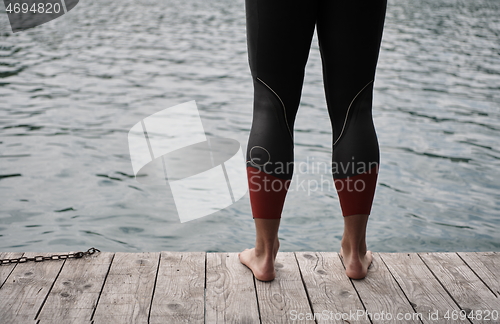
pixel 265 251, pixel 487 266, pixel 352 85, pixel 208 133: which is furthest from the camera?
pixel 208 133

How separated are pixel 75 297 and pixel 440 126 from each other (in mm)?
3374

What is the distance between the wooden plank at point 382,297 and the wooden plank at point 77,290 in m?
0.68

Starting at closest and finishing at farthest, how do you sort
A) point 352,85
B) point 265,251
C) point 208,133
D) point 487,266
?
1. point 352,85
2. point 265,251
3. point 487,266
4. point 208,133

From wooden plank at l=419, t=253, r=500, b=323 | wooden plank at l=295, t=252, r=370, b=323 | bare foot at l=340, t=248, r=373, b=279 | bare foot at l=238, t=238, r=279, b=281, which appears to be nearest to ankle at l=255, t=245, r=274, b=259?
bare foot at l=238, t=238, r=279, b=281

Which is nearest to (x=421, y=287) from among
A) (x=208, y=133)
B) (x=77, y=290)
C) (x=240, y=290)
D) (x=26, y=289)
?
(x=240, y=290)

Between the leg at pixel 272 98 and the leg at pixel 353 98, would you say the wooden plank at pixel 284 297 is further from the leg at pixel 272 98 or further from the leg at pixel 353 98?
the leg at pixel 353 98

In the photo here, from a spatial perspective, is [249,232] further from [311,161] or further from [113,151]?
[113,151]

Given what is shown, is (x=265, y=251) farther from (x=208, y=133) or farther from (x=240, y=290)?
(x=208, y=133)

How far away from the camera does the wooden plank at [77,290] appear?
126cm

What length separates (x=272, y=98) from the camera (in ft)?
4.47

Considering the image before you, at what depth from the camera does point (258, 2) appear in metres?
1.28

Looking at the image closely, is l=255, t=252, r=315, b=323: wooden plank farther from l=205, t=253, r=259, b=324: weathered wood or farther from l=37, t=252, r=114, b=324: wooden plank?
l=37, t=252, r=114, b=324: wooden plank

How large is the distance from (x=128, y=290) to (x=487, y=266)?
1043 mm

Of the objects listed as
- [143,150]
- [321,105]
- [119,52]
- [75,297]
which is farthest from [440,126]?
[119,52]
